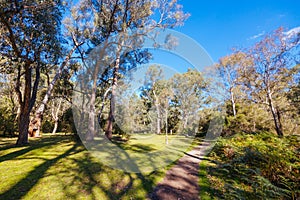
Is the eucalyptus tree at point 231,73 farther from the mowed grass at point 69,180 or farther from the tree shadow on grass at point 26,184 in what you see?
the tree shadow on grass at point 26,184

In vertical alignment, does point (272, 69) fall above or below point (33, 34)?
above

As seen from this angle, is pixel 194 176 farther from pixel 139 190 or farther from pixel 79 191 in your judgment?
pixel 79 191

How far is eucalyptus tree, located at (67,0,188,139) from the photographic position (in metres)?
9.99

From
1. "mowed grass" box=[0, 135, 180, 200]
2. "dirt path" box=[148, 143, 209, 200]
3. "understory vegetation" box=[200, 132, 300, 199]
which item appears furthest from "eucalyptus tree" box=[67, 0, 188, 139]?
"understory vegetation" box=[200, 132, 300, 199]

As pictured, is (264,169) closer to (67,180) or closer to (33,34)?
(67,180)

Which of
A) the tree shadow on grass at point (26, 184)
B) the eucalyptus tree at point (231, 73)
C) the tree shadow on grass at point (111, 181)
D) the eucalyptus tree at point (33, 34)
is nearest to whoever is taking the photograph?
the tree shadow on grass at point (26, 184)

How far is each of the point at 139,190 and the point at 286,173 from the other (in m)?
3.65

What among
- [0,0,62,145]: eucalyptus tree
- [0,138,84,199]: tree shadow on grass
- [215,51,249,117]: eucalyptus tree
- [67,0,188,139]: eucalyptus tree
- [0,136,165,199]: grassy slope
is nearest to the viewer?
[0,138,84,199]: tree shadow on grass

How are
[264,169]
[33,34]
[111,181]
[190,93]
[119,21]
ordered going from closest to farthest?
[111,181]
[264,169]
[33,34]
[119,21]
[190,93]

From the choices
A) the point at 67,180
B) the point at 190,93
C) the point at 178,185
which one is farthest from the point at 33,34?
the point at 190,93

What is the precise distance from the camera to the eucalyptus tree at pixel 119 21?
9.99m

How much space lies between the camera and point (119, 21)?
10.6m

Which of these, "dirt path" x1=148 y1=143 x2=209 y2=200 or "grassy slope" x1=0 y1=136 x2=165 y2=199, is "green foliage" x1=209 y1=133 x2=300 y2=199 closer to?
"dirt path" x1=148 y1=143 x2=209 y2=200

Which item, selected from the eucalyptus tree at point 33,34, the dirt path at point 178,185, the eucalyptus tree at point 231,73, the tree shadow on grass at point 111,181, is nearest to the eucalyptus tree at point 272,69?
the eucalyptus tree at point 231,73
